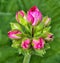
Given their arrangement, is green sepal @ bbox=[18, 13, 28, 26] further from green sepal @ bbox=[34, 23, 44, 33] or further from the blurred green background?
the blurred green background

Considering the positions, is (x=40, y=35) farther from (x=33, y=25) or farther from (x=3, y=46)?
(x=3, y=46)

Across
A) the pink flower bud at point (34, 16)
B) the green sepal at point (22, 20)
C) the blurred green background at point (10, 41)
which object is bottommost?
the blurred green background at point (10, 41)

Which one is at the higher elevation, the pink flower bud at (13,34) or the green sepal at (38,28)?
the green sepal at (38,28)

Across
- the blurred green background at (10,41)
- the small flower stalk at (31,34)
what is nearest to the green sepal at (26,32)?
the small flower stalk at (31,34)

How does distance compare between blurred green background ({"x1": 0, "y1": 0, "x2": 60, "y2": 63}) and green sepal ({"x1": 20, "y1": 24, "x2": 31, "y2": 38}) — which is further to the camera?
blurred green background ({"x1": 0, "y1": 0, "x2": 60, "y2": 63})

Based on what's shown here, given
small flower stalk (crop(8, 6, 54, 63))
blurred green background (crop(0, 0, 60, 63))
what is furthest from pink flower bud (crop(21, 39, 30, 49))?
blurred green background (crop(0, 0, 60, 63))

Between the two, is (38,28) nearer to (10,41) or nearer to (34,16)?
(34,16)

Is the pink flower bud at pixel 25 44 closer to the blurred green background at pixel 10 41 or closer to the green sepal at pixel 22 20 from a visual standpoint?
the green sepal at pixel 22 20

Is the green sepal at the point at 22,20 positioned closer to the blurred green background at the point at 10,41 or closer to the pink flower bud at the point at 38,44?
the pink flower bud at the point at 38,44

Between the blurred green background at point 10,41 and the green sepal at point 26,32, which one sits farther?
the blurred green background at point 10,41
